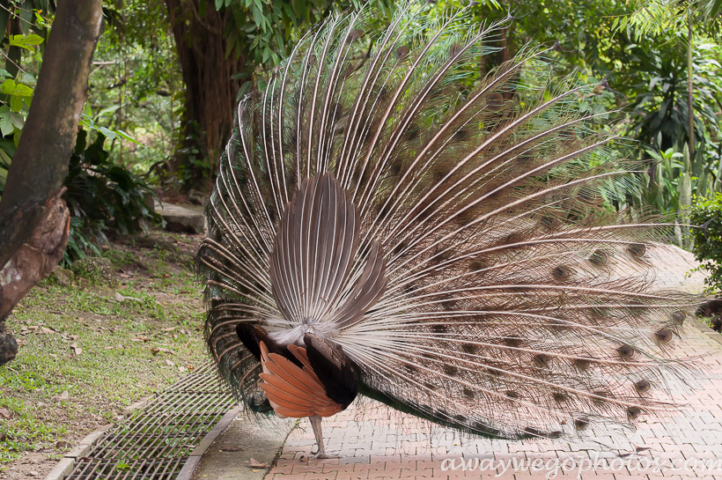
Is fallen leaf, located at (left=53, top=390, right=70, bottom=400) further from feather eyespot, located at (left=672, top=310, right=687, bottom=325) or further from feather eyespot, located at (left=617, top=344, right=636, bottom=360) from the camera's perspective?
feather eyespot, located at (left=672, top=310, right=687, bottom=325)

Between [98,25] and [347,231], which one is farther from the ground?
[98,25]

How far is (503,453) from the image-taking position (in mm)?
4660

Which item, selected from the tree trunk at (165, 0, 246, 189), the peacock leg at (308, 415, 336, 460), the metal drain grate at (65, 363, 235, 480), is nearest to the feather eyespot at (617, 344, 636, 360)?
the peacock leg at (308, 415, 336, 460)

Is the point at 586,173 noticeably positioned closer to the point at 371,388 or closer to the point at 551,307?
the point at 551,307

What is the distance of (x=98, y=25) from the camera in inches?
94.6

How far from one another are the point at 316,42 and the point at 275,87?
0.44 metres

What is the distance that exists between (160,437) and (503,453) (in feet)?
7.71

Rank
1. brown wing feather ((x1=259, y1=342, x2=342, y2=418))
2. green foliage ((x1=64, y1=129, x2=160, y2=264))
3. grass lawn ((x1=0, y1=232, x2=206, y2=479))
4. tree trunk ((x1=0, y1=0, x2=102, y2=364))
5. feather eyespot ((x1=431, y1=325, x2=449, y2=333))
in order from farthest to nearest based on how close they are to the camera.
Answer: green foliage ((x1=64, y1=129, x2=160, y2=264)) → grass lawn ((x1=0, y1=232, x2=206, y2=479)) → feather eyespot ((x1=431, y1=325, x2=449, y2=333)) → brown wing feather ((x1=259, y1=342, x2=342, y2=418)) → tree trunk ((x1=0, y1=0, x2=102, y2=364))

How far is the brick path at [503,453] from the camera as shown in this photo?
4.30 meters

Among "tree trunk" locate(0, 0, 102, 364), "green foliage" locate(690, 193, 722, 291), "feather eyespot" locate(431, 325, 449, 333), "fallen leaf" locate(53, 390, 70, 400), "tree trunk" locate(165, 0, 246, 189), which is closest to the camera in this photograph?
"tree trunk" locate(0, 0, 102, 364)

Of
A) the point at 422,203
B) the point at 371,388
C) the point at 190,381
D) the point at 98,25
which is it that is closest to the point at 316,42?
the point at 422,203

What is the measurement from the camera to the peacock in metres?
4.14

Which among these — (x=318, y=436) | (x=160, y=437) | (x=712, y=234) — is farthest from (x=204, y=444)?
(x=712, y=234)

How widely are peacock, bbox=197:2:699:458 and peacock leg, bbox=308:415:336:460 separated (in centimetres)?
2
